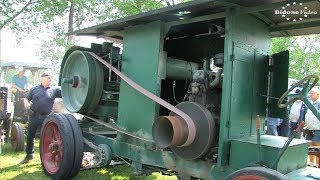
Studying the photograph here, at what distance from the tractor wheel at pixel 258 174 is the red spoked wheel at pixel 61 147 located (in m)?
2.69

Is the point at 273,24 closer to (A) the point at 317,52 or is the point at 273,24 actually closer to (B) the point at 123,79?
(B) the point at 123,79

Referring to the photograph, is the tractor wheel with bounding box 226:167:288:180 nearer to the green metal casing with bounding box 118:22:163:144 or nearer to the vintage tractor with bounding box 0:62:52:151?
the green metal casing with bounding box 118:22:163:144

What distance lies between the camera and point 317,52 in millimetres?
24359

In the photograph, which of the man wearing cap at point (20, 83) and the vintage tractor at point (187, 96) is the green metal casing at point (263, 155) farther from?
the man wearing cap at point (20, 83)

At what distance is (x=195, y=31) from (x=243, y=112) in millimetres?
1805

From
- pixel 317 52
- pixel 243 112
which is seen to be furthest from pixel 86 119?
pixel 317 52

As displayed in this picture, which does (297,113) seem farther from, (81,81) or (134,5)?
(134,5)

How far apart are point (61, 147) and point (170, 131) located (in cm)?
218

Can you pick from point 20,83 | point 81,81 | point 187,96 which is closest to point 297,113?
point 187,96

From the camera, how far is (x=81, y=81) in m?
5.70

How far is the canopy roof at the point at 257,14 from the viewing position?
3795 millimetres

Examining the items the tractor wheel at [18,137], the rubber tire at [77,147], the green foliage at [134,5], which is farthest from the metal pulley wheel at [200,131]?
the green foliage at [134,5]

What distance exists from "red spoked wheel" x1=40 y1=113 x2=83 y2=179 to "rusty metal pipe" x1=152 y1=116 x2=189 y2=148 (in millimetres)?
1693

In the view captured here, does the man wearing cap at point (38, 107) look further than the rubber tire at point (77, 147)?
Yes
